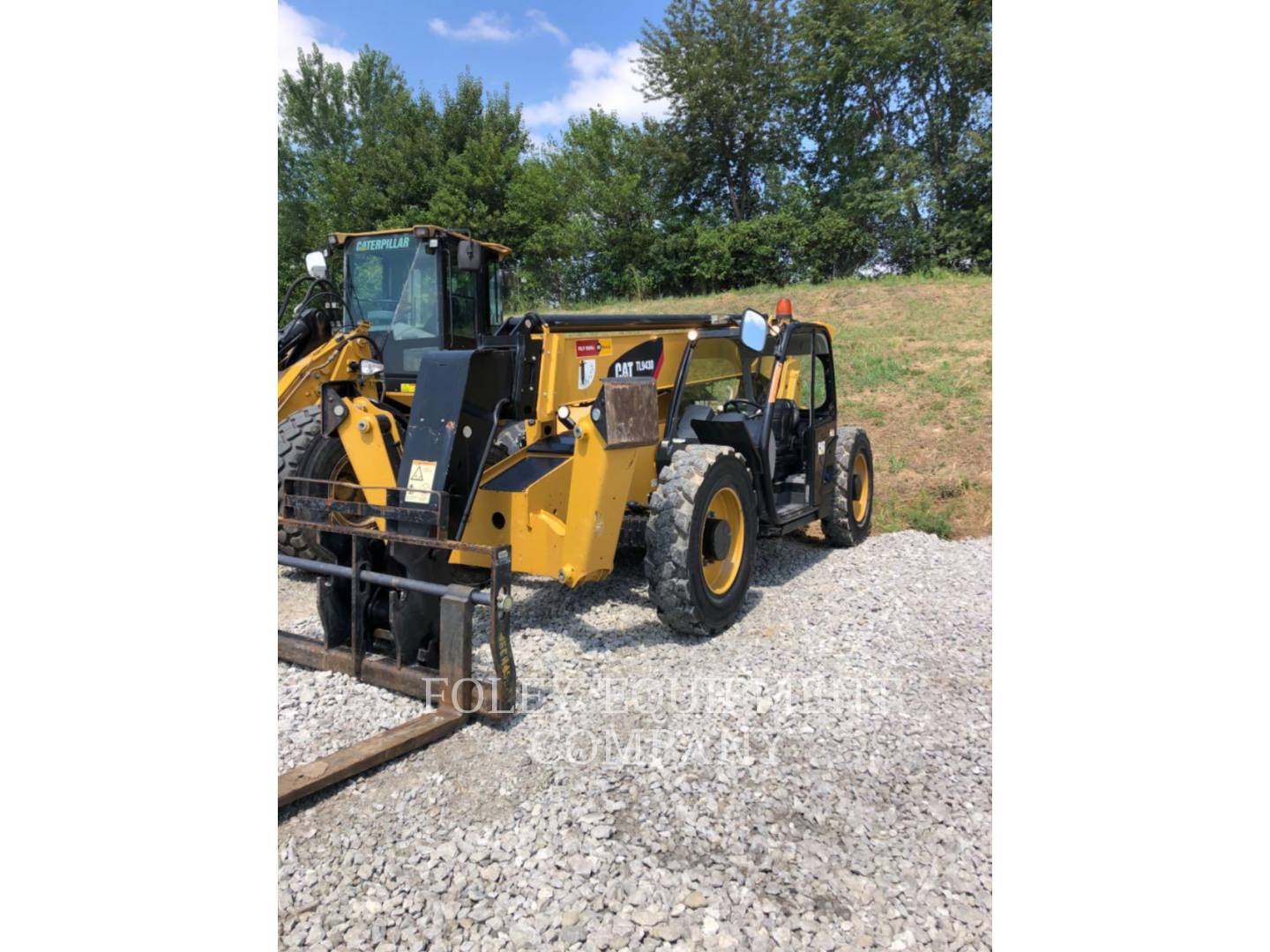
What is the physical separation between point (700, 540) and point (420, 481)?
5.64ft

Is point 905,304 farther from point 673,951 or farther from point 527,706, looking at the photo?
point 673,951

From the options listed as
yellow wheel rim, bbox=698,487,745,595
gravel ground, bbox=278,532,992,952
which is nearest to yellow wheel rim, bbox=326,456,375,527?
gravel ground, bbox=278,532,992,952

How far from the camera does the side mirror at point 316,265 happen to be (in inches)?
281

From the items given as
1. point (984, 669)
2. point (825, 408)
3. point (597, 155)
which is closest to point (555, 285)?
point (597, 155)

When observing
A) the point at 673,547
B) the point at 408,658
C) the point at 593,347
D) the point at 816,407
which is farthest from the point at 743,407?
the point at 408,658

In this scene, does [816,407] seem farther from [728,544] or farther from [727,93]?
[727,93]

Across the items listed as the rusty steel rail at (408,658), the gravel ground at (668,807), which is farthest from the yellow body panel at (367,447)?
the gravel ground at (668,807)

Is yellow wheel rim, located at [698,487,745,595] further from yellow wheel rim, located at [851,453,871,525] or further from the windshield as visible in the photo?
the windshield

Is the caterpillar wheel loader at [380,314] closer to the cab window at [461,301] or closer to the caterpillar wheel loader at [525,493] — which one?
the cab window at [461,301]

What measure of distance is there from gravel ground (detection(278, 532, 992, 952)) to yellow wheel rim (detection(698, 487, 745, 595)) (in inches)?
15.8

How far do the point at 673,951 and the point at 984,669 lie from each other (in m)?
2.97

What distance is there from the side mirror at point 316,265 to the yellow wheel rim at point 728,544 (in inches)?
173

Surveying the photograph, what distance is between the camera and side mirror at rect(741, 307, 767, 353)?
5926mm

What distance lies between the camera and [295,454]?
257 inches
